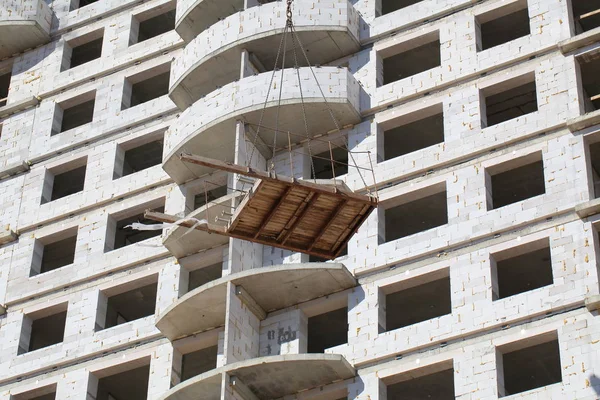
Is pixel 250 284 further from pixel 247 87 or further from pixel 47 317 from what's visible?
pixel 47 317

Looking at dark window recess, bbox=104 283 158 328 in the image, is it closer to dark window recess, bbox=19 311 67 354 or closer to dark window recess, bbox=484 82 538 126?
dark window recess, bbox=19 311 67 354

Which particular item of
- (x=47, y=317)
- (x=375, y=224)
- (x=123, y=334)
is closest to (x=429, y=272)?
(x=375, y=224)

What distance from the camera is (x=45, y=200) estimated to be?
5719cm

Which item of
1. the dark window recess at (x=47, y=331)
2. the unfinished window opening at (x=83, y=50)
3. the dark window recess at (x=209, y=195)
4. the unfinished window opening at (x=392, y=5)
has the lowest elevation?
the dark window recess at (x=47, y=331)

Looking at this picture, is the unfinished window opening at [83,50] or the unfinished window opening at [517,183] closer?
the unfinished window opening at [517,183]

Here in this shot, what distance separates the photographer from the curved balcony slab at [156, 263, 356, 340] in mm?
47219

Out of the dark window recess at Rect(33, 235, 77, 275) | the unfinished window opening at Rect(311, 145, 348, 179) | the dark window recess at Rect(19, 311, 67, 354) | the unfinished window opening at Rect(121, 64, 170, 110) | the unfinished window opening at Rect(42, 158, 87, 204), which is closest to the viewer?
the unfinished window opening at Rect(311, 145, 348, 179)

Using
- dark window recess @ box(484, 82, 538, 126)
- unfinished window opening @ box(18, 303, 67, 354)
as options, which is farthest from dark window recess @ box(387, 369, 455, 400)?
unfinished window opening @ box(18, 303, 67, 354)

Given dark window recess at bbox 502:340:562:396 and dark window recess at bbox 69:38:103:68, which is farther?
dark window recess at bbox 69:38:103:68

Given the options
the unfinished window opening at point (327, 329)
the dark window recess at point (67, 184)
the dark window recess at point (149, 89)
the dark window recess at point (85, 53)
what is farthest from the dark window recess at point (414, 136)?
the dark window recess at point (85, 53)

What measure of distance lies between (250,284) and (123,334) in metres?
5.82

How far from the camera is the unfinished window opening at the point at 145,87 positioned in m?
58.7

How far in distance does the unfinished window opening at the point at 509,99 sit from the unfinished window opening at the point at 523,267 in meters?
4.43

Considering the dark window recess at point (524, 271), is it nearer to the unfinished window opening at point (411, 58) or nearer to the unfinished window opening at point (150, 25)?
the unfinished window opening at point (411, 58)
